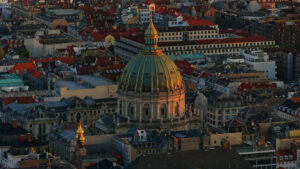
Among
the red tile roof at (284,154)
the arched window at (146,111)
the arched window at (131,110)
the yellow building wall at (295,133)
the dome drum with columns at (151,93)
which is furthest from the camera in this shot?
the arched window at (131,110)

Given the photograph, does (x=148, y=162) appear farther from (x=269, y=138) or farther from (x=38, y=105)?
(x=38, y=105)

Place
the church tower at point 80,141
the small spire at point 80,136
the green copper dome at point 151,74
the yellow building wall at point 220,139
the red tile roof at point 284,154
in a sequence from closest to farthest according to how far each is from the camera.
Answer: the church tower at point 80,141 → the small spire at point 80,136 → the red tile roof at point 284,154 → the yellow building wall at point 220,139 → the green copper dome at point 151,74

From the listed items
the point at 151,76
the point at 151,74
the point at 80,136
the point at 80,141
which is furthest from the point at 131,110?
the point at 80,136

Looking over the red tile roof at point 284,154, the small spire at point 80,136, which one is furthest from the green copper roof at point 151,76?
the red tile roof at point 284,154

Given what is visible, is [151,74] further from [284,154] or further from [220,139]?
[284,154]

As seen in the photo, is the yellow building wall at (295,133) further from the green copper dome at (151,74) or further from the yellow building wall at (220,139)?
the green copper dome at (151,74)

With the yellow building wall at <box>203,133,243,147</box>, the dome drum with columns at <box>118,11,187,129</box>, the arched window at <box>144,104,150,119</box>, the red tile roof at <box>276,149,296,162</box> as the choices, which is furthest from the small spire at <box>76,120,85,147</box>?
the red tile roof at <box>276,149,296,162</box>

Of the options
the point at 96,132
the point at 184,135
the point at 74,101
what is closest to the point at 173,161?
the point at 184,135
